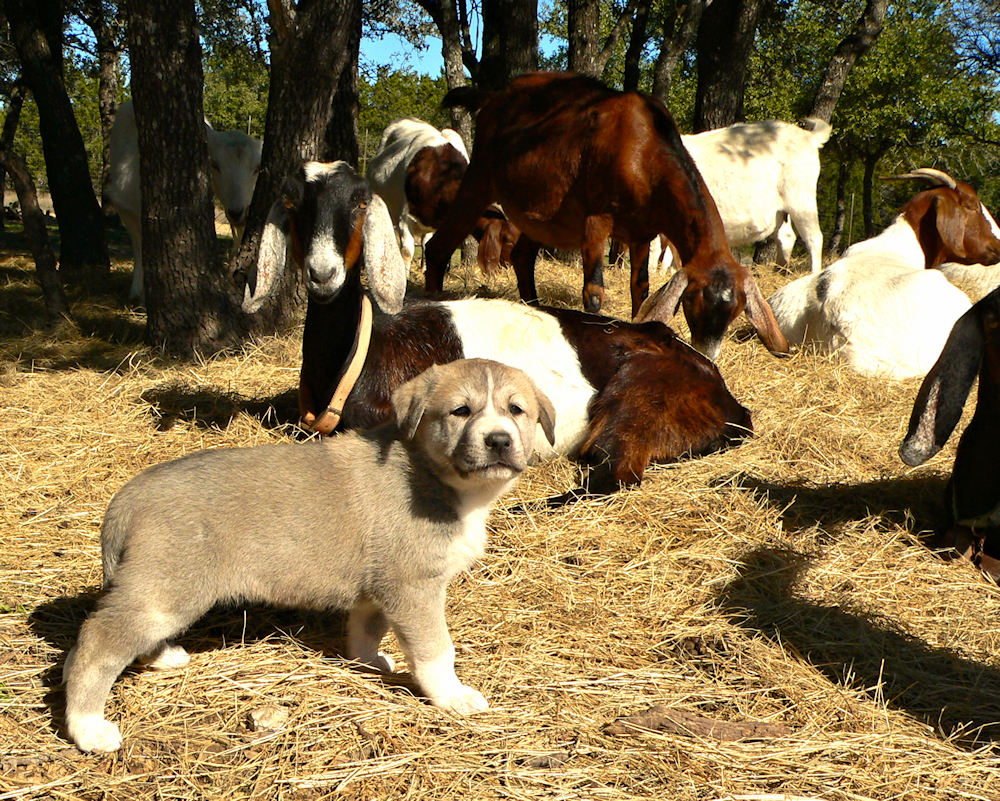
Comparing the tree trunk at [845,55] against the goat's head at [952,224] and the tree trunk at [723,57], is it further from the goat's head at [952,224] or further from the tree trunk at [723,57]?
the goat's head at [952,224]

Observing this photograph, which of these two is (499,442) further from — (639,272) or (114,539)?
(639,272)

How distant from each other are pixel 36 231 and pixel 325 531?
19.6ft

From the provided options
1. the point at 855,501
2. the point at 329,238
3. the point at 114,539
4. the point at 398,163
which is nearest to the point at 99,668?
the point at 114,539

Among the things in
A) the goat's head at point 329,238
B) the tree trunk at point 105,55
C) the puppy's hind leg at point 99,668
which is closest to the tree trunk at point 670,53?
the goat's head at point 329,238

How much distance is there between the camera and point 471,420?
300 centimetres

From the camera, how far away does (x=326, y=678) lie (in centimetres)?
318

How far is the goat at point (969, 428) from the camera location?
4.07 meters

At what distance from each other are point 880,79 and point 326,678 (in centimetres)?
2612

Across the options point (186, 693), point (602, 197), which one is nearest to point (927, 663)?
point (186, 693)

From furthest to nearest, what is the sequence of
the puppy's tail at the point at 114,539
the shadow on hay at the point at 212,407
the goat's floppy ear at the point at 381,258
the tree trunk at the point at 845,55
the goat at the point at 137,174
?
the tree trunk at the point at 845,55, the goat at the point at 137,174, the shadow on hay at the point at 212,407, the goat's floppy ear at the point at 381,258, the puppy's tail at the point at 114,539

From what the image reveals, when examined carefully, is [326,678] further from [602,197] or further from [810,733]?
[602,197]

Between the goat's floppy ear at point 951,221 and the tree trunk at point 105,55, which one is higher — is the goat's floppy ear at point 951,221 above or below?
below

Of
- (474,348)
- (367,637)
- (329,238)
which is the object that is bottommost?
(367,637)

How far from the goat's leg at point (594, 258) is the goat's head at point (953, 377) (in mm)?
3004
